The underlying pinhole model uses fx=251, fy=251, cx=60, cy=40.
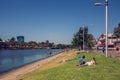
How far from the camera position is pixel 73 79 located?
18.0 m

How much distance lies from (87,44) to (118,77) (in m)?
95.4

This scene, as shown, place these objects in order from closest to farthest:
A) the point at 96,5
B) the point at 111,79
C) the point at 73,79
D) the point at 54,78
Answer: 1. the point at 111,79
2. the point at 73,79
3. the point at 54,78
4. the point at 96,5

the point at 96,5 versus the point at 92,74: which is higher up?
the point at 96,5

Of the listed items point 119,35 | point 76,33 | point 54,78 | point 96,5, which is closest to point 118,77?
point 54,78

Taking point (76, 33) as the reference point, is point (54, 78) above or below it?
below

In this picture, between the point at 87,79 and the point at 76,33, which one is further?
the point at 76,33

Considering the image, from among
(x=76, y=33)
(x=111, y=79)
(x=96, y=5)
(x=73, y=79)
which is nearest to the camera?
(x=111, y=79)

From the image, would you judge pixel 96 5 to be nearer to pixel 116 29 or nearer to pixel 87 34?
pixel 87 34

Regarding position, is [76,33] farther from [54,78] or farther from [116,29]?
[54,78]

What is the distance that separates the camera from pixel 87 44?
11225cm

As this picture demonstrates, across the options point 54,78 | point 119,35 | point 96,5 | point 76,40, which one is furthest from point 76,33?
point 54,78

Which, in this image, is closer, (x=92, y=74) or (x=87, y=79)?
(x=87, y=79)

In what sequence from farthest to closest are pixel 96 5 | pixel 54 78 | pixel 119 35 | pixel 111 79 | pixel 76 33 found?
1. pixel 119 35
2. pixel 76 33
3. pixel 96 5
4. pixel 54 78
5. pixel 111 79

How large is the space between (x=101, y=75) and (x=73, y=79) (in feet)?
6.71
